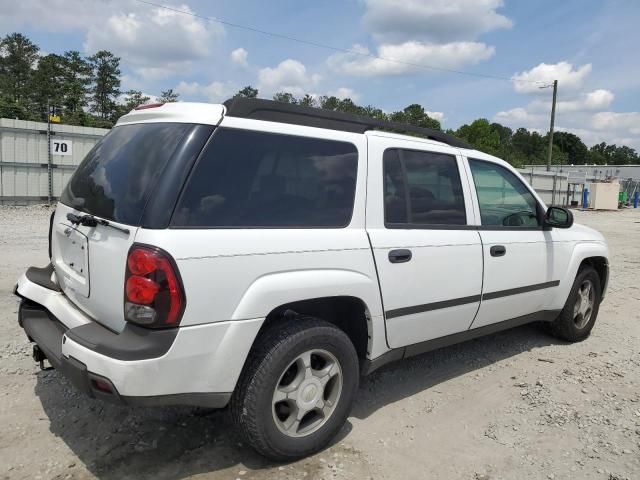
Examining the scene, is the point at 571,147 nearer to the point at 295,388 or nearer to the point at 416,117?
the point at 416,117

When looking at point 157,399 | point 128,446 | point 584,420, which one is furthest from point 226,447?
point 584,420

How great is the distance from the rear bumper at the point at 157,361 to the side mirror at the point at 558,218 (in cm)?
301

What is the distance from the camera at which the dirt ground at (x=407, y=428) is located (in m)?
2.79

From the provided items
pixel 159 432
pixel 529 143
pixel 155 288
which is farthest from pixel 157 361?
pixel 529 143

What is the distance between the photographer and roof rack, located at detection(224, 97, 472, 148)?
2.73m

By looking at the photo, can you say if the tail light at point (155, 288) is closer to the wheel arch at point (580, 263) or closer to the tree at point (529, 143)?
the wheel arch at point (580, 263)

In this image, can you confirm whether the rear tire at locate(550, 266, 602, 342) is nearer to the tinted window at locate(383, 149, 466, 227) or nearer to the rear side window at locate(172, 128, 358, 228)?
the tinted window at locate(383, 149, 466, 227)

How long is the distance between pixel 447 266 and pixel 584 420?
1.42 metres

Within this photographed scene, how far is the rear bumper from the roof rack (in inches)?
44.3

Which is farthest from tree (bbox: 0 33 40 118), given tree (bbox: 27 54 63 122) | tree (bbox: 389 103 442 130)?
tree (bbox: 389 103 442 130)

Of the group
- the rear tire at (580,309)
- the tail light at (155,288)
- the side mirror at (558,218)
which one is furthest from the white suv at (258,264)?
the rear tire at (580,309)

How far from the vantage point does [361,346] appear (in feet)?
10.5

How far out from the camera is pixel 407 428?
3307 mm

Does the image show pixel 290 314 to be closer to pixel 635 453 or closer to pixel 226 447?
pixel 226 447
